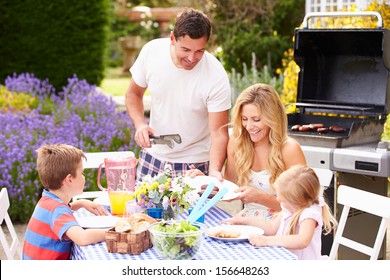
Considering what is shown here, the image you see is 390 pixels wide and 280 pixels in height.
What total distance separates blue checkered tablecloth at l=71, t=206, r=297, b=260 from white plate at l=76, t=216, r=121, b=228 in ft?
0.54

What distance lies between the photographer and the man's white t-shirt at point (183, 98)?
368 centimetres

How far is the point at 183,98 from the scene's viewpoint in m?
3.71

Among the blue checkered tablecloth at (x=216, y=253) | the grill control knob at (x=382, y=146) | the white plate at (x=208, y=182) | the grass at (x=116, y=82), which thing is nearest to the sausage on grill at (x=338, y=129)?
the grill control knob at (x=382, y=146)

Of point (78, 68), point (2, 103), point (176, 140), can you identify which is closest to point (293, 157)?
point (176, 140)

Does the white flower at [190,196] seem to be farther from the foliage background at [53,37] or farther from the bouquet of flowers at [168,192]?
the foliage background at [53,37]

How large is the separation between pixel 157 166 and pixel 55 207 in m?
1.00

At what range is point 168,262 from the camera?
2.54 m

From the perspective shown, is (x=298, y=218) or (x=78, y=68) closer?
(x=298, y=218)

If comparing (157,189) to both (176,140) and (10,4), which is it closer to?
(176,140)

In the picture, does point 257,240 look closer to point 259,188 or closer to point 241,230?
point 241,230

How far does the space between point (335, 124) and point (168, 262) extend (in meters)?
2.21

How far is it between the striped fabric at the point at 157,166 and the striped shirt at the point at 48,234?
918 millimetres

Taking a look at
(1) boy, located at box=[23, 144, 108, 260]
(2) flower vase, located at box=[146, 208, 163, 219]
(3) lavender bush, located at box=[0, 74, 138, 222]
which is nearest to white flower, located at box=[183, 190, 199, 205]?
(2) flower vase, located at box=[146, 208, 163, 219]

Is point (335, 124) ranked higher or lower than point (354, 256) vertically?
higher
